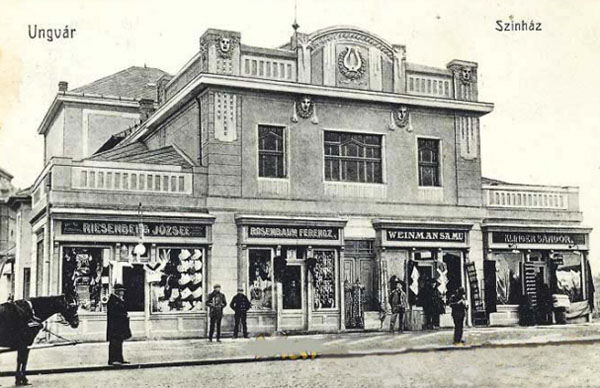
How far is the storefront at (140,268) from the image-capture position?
17297 mm

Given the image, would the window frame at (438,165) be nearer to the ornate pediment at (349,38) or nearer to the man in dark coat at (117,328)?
the ornate pediment at (349,38)

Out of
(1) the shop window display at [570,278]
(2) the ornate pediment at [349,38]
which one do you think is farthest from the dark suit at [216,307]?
(1) the shop window display at [570,278]

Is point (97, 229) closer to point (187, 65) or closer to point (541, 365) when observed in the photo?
point (187, 65)

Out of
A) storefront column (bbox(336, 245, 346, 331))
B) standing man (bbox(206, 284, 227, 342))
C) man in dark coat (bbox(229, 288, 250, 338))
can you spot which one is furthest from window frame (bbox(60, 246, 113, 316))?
storefront column (bbox(336, 245, 346, 331))

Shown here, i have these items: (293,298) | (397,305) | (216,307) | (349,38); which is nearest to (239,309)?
(216,307)

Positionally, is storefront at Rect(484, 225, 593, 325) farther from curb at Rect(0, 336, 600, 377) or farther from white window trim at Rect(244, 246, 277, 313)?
white window trim at Rect(244, 246, 277, 313)

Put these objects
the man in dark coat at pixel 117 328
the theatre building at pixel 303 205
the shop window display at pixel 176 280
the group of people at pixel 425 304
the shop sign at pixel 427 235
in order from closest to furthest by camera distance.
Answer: the man in dark coat at pixel 117 328
the theatre building at pixel 303 205
the shop window display at pixel 176 280
the group of people at pixel 425 304
the shop sign at pixel 427 235

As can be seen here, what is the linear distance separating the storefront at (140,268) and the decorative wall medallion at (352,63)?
521 centimetres

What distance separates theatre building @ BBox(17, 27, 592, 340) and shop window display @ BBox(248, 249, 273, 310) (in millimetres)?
34

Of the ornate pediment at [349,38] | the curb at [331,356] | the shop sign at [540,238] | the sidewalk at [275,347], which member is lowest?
the curb at [331,356]

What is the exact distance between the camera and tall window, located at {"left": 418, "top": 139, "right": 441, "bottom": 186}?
68.6 feet

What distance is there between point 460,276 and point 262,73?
23.8ft

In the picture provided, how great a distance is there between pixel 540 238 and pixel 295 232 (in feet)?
23.0

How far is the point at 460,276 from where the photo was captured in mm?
20641
